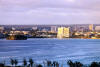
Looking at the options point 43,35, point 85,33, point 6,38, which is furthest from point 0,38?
point 85,33

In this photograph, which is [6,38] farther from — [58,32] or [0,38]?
[58,32]

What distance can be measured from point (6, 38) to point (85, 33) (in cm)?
2065

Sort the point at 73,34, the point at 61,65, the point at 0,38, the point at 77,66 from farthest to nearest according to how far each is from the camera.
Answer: the point at 73,34 → the point at 0,38 → the point at 61,65 → the point at 77,66

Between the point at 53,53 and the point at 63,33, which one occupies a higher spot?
the point at 53,53

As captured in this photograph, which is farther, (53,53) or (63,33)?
(63,33)

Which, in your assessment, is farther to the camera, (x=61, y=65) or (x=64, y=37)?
(x=64, y=37)

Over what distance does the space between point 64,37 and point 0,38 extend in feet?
55.4

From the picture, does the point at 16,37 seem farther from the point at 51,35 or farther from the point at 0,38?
the point at 51,35

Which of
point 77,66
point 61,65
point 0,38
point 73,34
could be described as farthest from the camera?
point 73,34

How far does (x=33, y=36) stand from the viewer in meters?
66.9

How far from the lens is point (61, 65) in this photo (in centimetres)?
1617

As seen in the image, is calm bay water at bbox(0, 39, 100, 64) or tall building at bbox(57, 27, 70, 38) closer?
calm bay water at bbox(0, 39, 100, 64)

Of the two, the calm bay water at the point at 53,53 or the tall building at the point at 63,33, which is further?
the tall building at the point at 63,33

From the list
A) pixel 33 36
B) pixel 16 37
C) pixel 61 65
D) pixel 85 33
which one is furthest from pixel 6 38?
pixel 61 65
